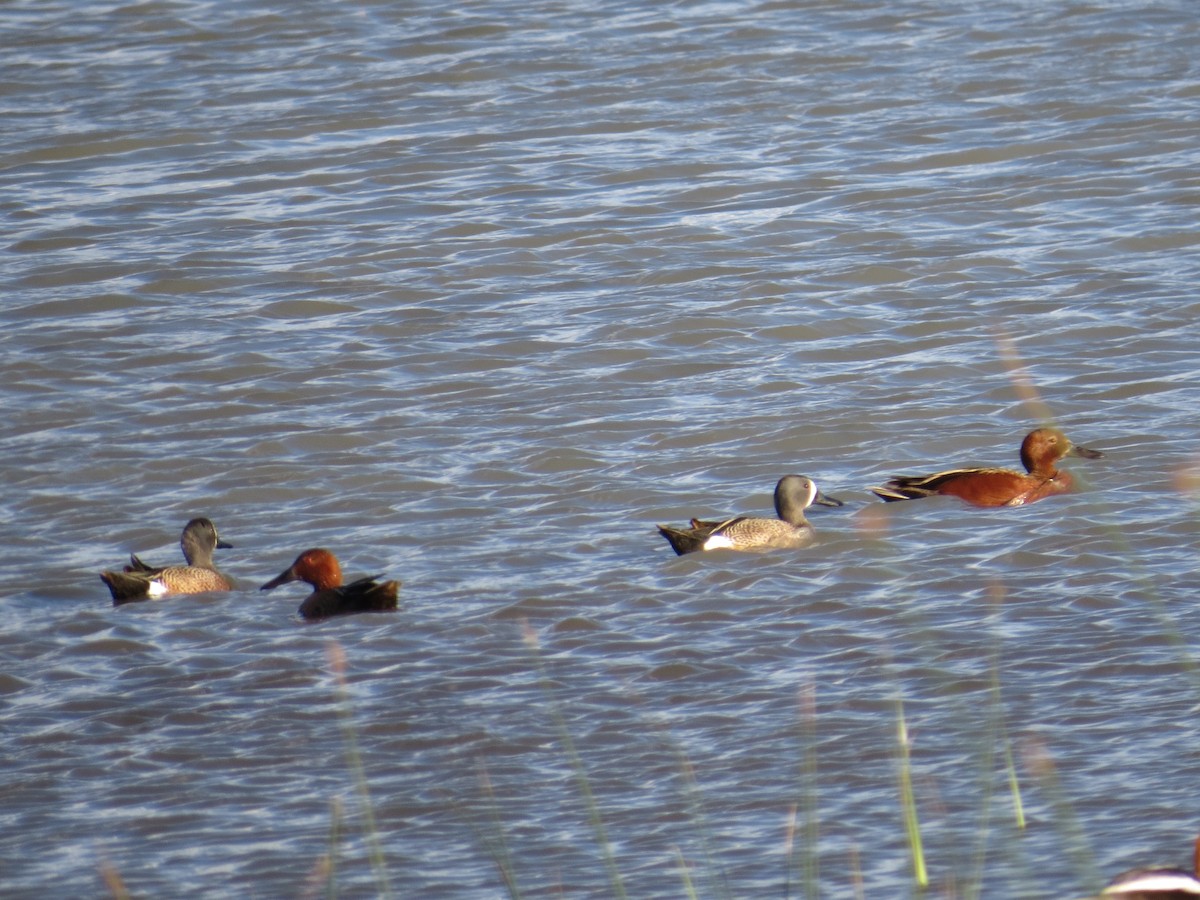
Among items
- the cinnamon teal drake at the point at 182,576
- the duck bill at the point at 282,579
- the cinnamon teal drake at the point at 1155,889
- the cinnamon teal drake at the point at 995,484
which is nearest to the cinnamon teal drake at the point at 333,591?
the duck bill at the point at 282,579

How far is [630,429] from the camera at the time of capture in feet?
34.3

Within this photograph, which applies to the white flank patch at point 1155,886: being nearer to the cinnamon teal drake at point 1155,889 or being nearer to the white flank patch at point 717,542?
the cinnamon teal drake at point 1155,889

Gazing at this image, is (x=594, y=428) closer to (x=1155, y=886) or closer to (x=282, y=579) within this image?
(x=282, y=579)

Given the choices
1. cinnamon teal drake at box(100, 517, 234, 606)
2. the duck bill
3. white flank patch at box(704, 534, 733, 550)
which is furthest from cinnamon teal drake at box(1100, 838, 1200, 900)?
cinnamon teal drake at box(100, 517, 234, 606)

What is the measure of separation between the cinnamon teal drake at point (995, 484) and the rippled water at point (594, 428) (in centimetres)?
8

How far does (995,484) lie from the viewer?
908 cm

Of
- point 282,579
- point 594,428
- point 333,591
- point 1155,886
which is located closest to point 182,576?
point 282,579

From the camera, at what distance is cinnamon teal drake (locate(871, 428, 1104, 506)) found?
9016mm

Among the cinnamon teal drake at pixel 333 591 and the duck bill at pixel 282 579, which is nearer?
the cinnamon teal drake at pixel 333 591

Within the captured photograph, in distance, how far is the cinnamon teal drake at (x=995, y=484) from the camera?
29.6 ft

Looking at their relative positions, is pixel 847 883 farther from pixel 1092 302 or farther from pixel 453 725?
pixel 1092 302

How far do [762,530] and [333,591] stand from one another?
193cm

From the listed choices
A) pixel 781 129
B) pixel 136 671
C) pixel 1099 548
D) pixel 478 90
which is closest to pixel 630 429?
pixel 1099 548

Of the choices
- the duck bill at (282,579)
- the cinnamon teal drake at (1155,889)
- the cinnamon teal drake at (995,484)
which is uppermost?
the cinnamon teal drake at (1155,889)
